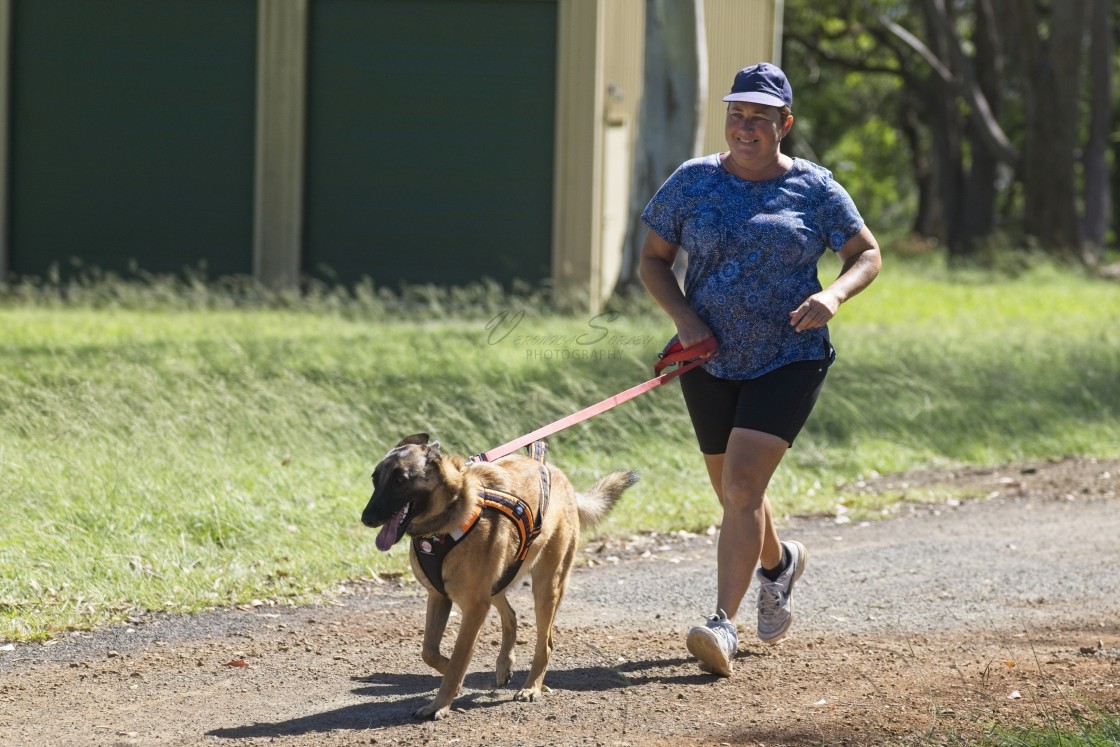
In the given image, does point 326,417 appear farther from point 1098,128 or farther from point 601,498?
point 1098,128

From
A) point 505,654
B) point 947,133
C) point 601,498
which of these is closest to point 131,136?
point 601,498

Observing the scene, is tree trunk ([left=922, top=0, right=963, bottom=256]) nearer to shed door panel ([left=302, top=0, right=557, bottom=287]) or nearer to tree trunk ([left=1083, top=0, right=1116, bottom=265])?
tree trunk ([left=1083, top=0, right=1116, bottom=265])

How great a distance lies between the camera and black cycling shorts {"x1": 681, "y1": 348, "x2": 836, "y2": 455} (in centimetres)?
542

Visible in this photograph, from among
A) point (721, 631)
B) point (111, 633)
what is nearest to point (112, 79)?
point (111, 633)

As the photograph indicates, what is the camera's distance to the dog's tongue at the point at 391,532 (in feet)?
15.1

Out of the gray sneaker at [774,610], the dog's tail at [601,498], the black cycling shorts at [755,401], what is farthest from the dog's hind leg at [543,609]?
the gray sneaker at [774,610]

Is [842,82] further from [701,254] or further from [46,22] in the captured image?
[701,254]

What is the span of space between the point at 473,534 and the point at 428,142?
1296 centimetres

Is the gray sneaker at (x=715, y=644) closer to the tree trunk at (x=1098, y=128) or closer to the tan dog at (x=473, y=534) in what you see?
the tan dog at (x=473, y=534)

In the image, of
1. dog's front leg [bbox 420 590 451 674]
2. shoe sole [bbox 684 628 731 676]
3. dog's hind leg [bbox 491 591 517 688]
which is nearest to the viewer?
dog's front leg [bbox 420 590 451 674]

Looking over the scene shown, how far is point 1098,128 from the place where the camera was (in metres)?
31.4

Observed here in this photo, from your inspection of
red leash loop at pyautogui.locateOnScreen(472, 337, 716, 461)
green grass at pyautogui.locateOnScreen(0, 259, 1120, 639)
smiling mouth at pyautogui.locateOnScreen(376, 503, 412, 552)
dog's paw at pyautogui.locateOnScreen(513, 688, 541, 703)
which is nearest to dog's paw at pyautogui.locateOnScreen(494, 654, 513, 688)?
dog's paw at pyautogui.locateOnScreen(513, 688, 541, 703)

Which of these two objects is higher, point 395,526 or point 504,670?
point 395,526

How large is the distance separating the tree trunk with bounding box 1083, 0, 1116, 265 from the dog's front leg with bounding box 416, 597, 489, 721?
26.9 metres
